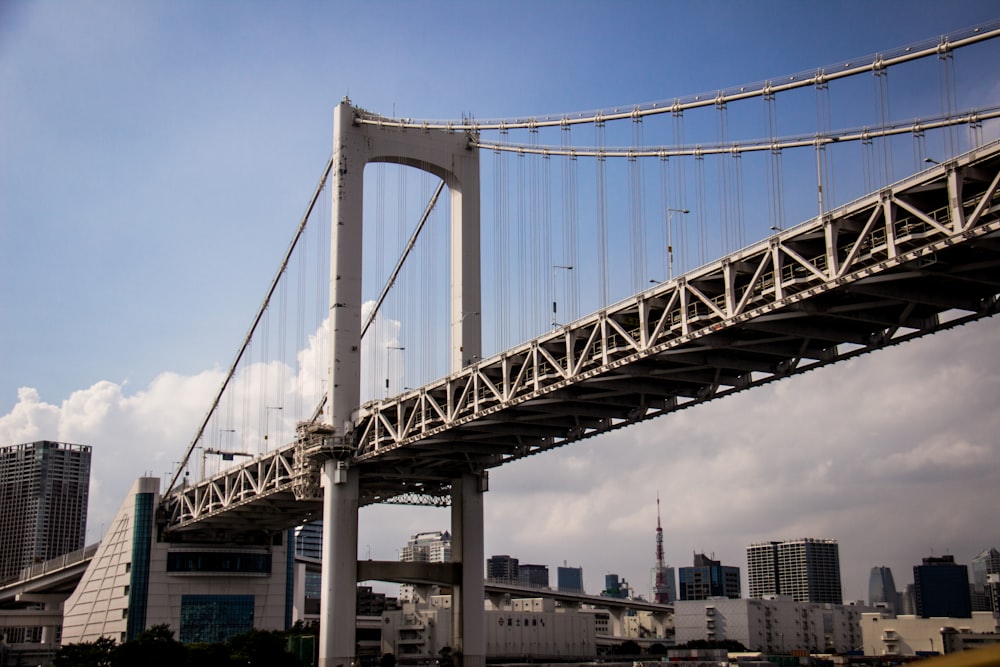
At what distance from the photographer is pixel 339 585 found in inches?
2163

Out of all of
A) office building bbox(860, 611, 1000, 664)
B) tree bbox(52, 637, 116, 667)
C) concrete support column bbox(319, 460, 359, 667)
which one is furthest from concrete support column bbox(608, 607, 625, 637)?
concrete support column bbox(319, 460, 359, 667)

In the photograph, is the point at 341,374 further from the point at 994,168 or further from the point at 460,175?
the point at 994,168

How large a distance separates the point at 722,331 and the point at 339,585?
26.3 m

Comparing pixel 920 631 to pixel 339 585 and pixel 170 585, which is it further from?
pixel 339 585

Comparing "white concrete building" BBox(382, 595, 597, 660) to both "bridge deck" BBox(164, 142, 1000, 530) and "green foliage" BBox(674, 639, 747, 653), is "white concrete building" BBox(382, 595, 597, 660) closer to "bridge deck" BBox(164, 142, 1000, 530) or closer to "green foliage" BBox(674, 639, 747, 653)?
"green foliage" BBox(674, 639, 747, 653)

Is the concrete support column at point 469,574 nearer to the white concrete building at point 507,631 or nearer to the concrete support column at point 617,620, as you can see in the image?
the white concrete building at point 507,631

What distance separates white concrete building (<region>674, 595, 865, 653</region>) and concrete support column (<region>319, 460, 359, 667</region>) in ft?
358

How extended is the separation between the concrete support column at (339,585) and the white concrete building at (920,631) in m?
104

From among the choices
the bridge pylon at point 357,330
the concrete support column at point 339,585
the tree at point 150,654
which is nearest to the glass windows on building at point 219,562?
the tree at point 150,654

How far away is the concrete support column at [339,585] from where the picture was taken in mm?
54625

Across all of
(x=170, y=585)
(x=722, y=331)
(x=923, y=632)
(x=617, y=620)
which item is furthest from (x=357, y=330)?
(x=617, y=620)

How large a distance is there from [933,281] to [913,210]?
402 centimetres

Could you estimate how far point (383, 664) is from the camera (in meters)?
104

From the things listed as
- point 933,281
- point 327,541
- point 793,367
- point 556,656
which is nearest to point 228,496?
point 327,541
